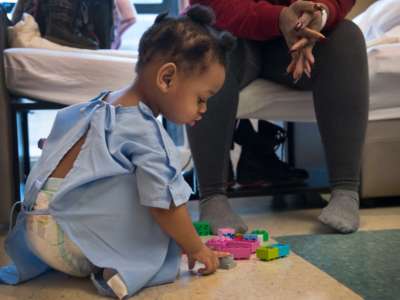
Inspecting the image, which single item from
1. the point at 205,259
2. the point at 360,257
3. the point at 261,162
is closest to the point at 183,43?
the point at 205,259

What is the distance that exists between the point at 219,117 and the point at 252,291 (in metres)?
0.46

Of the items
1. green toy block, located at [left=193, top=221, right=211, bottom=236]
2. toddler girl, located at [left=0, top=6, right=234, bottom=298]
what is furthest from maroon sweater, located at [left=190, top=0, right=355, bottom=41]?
green toy block, located at [left=193, top=221, right=211, bottom=236]

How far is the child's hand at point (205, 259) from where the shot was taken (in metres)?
0.85

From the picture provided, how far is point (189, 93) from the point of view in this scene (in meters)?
0.87

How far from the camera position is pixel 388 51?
1328 millimetres

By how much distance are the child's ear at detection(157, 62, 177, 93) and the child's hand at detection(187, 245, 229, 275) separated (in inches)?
9.8

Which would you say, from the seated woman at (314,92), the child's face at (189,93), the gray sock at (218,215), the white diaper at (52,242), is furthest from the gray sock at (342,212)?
the white diaper at (52,242)

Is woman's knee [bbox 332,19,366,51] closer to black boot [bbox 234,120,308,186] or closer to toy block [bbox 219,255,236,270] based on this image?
black boot [bbox 234,120,308,186]

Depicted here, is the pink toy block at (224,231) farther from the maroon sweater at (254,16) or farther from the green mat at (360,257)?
the maroon sweater at (254,16)

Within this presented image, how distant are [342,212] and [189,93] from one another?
46 centimetres

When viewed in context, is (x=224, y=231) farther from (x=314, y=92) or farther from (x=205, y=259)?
(x=314, y=92)

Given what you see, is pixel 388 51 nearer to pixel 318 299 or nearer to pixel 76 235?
pixel 318 299

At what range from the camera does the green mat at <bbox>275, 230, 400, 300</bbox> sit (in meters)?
0.79

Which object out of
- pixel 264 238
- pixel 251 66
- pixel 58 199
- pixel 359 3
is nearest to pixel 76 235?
pixel 58 199
